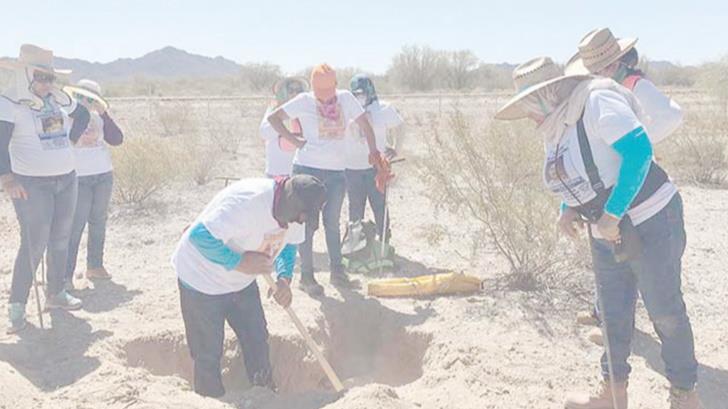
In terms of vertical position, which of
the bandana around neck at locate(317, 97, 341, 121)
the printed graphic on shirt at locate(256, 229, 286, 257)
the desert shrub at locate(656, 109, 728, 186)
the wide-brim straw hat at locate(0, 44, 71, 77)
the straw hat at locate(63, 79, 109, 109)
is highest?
the wide-brim straw hat at locate(0, 44, 71, 77)

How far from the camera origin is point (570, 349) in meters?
5.05

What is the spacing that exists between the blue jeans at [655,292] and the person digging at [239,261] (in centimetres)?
156

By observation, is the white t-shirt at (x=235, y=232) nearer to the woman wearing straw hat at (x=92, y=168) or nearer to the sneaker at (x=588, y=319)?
the sneaker at (x=588, y=319)

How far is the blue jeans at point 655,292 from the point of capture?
11.7ft

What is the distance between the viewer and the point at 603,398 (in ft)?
13.4

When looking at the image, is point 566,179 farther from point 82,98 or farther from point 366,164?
point 82,98

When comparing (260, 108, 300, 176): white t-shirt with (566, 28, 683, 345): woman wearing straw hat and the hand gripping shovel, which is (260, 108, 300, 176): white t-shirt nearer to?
the hand gripping shovel

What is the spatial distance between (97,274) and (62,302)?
96cm

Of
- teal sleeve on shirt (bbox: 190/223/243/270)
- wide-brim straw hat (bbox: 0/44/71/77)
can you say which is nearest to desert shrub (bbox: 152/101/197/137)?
wide-brim straw hat (bbox: 0/44/71/77)

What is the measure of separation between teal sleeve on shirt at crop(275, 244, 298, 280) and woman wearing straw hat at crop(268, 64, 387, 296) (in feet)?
4.14

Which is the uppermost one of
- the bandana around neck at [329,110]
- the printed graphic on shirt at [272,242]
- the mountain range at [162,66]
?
the bandana around neck at [329,110]

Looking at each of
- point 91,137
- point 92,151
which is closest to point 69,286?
point 92,151

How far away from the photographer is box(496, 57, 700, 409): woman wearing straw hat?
131 inches

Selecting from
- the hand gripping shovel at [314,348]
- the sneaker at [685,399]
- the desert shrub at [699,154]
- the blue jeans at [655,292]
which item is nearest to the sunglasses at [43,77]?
the hand gripping shovel at [314,348]
